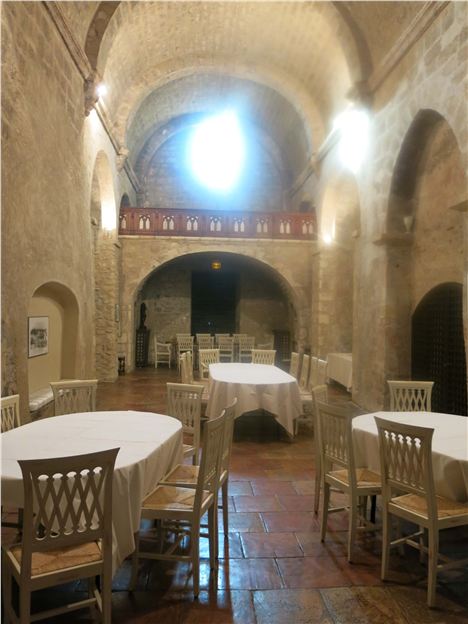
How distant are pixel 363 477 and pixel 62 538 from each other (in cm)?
198

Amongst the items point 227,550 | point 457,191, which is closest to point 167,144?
point 457,191

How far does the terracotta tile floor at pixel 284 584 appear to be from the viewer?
7.36ft

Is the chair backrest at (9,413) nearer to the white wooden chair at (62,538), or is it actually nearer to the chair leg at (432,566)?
the white wooden chair at (62,538)

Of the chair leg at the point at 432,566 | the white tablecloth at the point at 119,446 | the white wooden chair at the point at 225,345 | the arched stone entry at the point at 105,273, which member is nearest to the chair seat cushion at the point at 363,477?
the chair leg at the point at 432,566

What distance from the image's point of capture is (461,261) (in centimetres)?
548

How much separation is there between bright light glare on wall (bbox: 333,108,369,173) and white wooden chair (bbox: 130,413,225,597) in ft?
21.1

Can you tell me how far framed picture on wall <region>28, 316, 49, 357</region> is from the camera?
5.52 metres

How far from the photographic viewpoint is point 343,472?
3193 millimetres

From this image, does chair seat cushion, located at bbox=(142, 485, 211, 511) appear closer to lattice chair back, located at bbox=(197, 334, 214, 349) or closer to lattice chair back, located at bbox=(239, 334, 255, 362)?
lattice chair back, located at bbox=(197, 334, 214, 349)

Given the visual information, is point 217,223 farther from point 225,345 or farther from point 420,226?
point 420,226

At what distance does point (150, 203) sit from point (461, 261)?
11.0 m

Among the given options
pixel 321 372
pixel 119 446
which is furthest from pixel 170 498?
pixel 321 372

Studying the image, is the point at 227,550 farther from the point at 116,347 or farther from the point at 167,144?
the point at 167,144

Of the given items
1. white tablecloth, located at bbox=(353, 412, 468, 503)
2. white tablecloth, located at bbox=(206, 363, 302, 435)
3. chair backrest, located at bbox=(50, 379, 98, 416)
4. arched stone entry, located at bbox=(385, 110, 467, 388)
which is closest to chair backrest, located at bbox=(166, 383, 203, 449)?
chair backrest, located at bbox=(50, 379, 98, 416)
